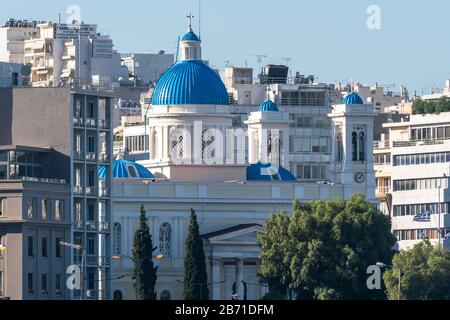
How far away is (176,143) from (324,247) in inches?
899

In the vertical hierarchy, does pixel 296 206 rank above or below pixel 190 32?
below

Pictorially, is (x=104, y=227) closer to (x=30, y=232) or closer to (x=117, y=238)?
(x=30, y=232)

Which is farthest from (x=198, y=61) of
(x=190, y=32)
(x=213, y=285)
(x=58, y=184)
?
(x=58, y=184)

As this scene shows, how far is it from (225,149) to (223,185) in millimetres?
9173

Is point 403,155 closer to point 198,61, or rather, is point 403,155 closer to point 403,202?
point 403,202

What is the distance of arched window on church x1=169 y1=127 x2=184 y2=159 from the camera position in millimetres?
177000

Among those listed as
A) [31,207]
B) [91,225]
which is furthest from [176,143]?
[31,207]

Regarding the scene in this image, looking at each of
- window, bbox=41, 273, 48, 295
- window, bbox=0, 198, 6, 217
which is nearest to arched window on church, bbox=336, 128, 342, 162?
window, bbox=0, 198, 6, 217

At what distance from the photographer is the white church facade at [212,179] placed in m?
168

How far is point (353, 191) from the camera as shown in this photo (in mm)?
177375

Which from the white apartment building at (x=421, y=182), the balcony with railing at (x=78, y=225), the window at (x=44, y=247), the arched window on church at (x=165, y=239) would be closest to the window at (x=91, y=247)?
the balcony with railing at (x=78, y=225)

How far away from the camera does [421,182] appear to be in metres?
184

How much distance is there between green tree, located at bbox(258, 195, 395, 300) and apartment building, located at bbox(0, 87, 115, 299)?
1375cm

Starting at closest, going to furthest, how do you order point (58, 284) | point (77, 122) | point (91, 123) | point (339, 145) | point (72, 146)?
point (58, 284), point (72, 146), point (77, 122), point (91, 123), point (339, 145)
